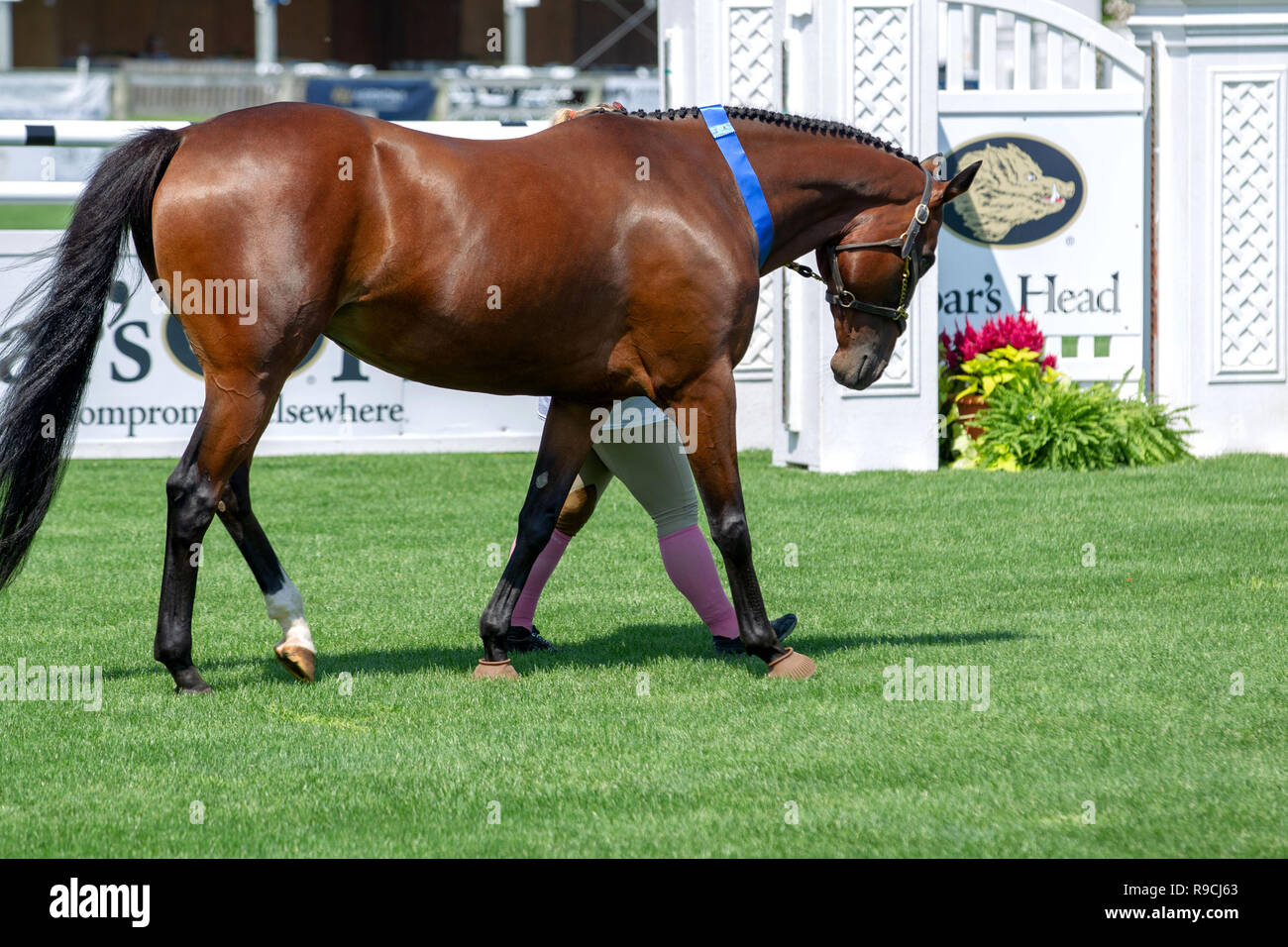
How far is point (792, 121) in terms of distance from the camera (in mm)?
5559

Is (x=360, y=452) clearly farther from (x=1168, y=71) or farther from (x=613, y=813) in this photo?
(x=613, y=813)

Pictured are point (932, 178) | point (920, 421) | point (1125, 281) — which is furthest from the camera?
point (1125, 281)

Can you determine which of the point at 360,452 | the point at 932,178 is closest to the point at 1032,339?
the point at 360,452

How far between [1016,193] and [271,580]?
7351 mm

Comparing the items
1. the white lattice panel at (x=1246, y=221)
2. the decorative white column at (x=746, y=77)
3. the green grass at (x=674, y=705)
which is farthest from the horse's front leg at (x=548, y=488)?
the white lattice panel at (x=1246, y=221)

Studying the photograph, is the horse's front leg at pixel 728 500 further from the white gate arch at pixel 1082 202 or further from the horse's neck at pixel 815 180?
the white gate arch at pixel 1082 202

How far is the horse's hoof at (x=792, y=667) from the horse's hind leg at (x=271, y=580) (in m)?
1.54

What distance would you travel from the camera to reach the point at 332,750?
14.9ft

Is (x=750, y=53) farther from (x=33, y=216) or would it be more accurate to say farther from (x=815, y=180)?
(x=33, y=216)

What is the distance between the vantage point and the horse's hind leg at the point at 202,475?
488 centimetres

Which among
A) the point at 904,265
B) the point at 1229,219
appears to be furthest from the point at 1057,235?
the point at 904,265

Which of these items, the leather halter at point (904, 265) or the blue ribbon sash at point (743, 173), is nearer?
the blue ribbon sash at point (743, 173)

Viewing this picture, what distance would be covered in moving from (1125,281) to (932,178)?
20.3 ft

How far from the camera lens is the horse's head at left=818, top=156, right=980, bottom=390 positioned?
5586mm
